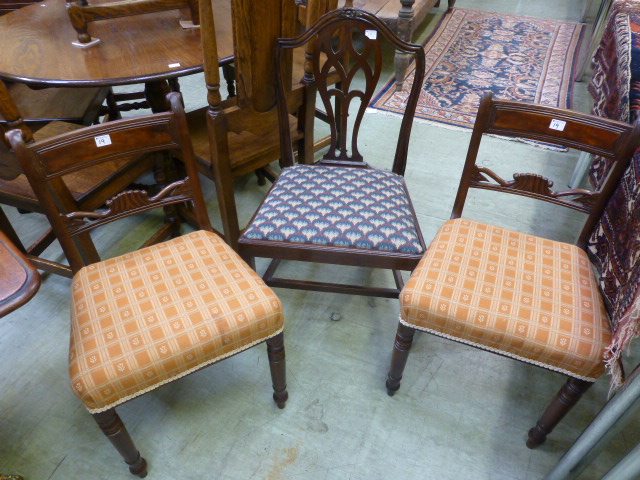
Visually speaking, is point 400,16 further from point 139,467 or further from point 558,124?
point 139,467

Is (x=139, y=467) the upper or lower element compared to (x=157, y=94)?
lower

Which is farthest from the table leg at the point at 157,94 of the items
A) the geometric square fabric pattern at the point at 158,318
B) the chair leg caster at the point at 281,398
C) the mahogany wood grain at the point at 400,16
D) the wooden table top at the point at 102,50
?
the mahogany wood grain at the point at 400,16

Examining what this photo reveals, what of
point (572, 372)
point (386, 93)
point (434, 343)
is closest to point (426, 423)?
point (434, 343)

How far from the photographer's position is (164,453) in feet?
4.05

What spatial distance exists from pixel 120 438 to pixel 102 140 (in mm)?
749

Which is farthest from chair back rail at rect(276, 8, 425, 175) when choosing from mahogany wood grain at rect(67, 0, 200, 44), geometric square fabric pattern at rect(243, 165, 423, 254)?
mahogany wood grain at rect(67, 0, 200, 44)

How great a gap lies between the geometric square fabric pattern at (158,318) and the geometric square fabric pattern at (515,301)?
1.38ft

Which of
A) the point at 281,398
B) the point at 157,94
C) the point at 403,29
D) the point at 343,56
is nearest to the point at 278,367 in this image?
the point at 281,398

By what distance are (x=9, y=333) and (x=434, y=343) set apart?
1.55 metres

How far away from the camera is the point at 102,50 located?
1491mm

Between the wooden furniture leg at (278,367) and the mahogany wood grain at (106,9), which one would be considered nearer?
the wooden furniture leg at (278,367)

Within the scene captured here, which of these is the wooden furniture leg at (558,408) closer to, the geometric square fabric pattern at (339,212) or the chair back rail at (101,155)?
the geometric square fabric pattern at (339,212)

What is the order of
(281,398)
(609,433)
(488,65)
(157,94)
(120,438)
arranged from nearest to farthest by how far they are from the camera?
(609,433), (120,438), (281,398), (157,94), (488,65)

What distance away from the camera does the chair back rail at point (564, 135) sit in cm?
114
